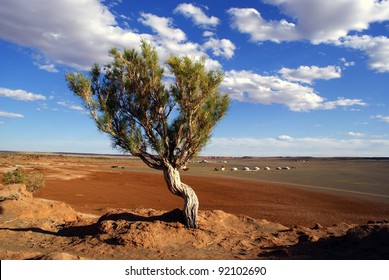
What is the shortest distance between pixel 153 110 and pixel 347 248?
7.62 m

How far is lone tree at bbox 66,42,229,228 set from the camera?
11711mm

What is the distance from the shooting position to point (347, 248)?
944 centimetres

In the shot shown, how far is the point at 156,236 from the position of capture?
10.6 metres

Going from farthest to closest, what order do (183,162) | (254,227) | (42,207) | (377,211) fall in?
(377,211) → (42,207) → (254,227) → (183,162)

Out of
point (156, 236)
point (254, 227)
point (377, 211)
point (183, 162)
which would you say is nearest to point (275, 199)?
point (377, 211)

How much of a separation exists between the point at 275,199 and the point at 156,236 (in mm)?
16289

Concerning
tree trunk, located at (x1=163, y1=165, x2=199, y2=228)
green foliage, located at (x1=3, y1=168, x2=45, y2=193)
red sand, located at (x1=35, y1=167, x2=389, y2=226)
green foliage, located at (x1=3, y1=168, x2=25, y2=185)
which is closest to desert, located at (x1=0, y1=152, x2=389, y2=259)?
red sand, located at (x1=35, y1=167, x2=389, y2=226)

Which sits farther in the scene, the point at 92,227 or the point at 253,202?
the point at 253,202

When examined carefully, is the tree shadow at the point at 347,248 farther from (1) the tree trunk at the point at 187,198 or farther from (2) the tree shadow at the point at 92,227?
(2) the tree shadow at the point at 92,227

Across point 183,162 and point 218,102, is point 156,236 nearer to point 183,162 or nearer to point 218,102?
point 183,162

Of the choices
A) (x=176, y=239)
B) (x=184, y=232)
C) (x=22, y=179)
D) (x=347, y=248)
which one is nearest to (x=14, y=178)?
(x=22, y=179)

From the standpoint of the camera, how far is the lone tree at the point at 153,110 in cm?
1171

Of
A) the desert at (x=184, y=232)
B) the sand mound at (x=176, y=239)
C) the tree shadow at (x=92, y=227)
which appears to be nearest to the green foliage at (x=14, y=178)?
the desert at (x=184, y=232)

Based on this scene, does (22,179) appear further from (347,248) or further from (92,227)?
(347,248)
